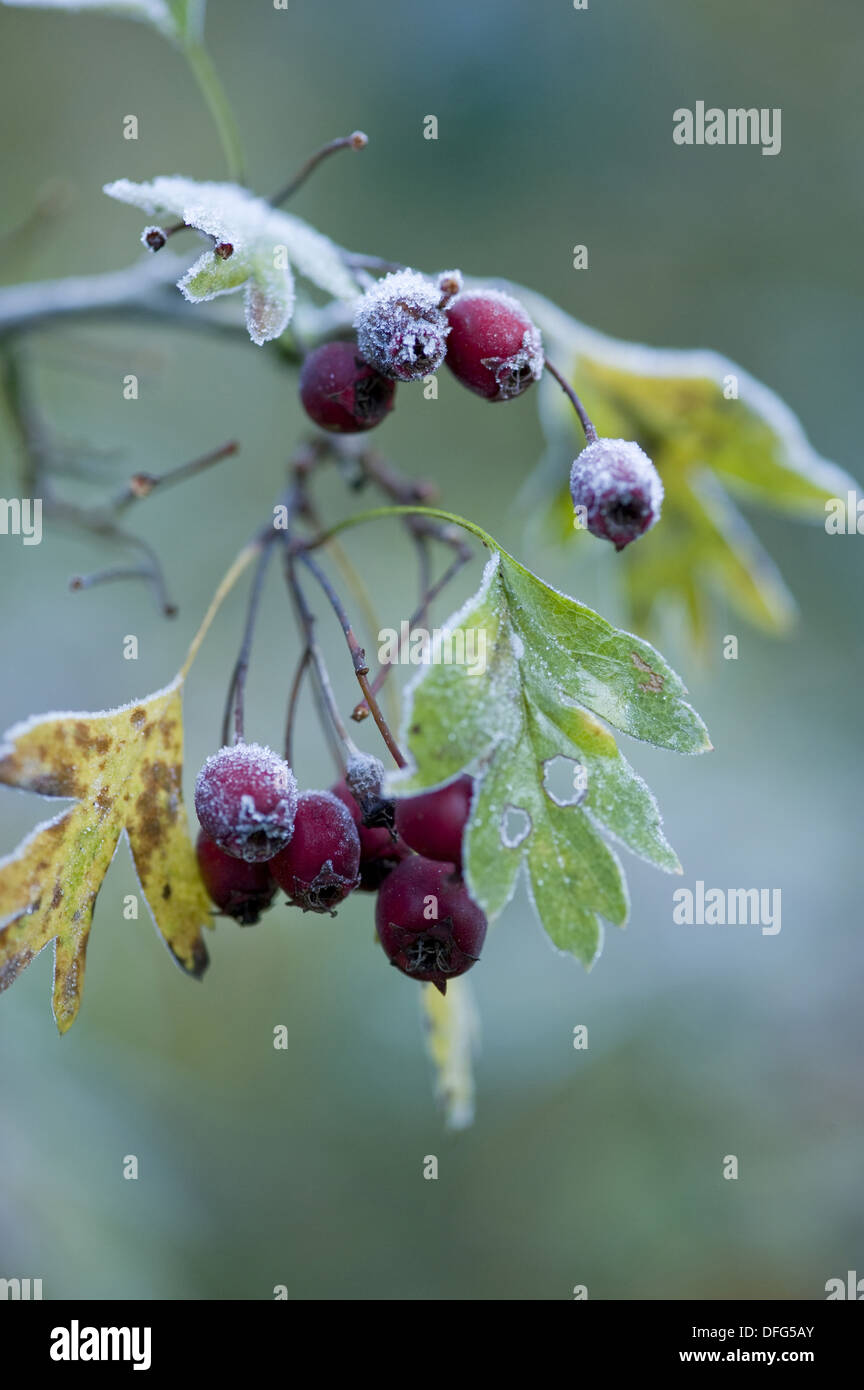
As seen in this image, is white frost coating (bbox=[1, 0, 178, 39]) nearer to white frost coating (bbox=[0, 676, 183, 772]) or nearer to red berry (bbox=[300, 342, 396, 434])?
red berry (bbox=[300, 342, 396, 434])

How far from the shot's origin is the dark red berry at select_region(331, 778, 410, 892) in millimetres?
1084

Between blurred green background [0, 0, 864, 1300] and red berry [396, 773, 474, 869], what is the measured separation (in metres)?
1.12

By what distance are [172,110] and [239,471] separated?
1.56 meters

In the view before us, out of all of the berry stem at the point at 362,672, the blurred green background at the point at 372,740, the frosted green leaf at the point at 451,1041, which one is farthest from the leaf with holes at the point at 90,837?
the blurred green background at the point at 372,740

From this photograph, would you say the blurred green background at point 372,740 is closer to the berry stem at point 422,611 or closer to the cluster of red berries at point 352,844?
the berry stem at point 422,611

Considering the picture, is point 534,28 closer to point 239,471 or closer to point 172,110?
point 172,110

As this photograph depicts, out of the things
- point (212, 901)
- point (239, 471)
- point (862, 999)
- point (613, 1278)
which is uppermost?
point (239, 471)

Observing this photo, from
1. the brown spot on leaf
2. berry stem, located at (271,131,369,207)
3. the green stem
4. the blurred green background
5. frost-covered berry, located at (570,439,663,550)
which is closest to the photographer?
frost-covered berry, located at (570,439,663,550)

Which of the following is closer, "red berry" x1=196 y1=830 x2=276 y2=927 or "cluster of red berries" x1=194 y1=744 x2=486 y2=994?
"cluster of red berries" x1=194 y1=744 x2=486 y2=994

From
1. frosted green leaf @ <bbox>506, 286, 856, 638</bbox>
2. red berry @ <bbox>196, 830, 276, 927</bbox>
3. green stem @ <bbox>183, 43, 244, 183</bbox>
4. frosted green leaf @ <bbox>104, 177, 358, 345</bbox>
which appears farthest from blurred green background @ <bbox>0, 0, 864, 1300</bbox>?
red berry @ <bbox>196, 830, 276, 927</bbox>

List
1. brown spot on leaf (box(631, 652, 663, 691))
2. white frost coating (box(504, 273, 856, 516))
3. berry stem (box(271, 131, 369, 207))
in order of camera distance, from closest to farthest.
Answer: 1. brown spot on leaf (box(631, 652, 663, 691))
2. berry stem (box(271, 131, 369, 207))
3. white frost coating (box(504, 273, 856, 516))
